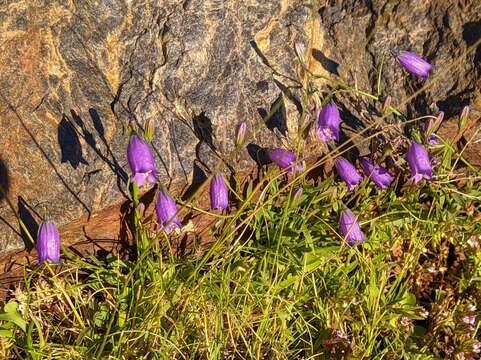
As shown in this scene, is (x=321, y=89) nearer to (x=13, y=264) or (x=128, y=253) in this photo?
(x=128, y=253)

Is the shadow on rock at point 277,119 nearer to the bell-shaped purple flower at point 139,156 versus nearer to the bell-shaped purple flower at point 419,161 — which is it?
the bell-shaped purple flower at point 419,161

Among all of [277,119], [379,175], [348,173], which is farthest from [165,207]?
[379,175]

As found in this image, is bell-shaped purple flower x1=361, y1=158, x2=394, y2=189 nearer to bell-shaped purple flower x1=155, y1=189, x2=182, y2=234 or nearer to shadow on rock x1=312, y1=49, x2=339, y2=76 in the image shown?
shadow on rock x1=312, y1=49, x2=339, y2=76

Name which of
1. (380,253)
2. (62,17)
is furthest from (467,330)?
(62,17)

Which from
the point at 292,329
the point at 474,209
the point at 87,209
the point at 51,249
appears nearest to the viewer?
the point at 51,249

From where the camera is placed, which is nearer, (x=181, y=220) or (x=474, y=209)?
(x=181, y=220)

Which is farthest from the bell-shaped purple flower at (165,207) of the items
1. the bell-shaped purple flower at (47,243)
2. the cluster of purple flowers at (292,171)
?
the bell-shaped purple flower at (47,243)

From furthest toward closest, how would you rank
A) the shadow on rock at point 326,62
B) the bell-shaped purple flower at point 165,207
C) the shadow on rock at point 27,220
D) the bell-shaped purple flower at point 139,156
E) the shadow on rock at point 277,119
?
the shadow on rock at point 326,62
the shadow on rock at point 277,119
the shadow on rock at point 27,220
the bell-shaped purple flower at point 165,207
the bell-shaped purple flower at point 139,156
